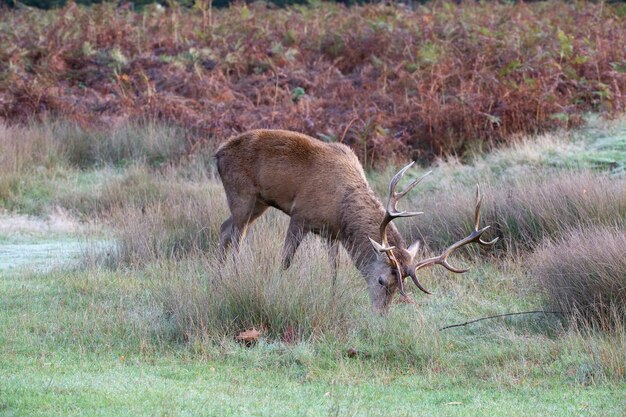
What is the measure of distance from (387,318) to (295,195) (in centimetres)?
218

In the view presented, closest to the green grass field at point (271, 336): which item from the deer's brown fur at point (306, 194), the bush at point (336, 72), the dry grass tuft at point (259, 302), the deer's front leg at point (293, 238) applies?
the dry grass tuft at point (259, 302)

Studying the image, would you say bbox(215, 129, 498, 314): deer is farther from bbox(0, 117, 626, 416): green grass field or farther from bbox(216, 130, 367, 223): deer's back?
bbox(0, 117, 626, 416): green grass field

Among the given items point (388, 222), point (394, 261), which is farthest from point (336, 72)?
point (394, 261)

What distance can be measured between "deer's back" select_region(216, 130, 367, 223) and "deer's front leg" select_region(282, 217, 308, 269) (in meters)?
0.11

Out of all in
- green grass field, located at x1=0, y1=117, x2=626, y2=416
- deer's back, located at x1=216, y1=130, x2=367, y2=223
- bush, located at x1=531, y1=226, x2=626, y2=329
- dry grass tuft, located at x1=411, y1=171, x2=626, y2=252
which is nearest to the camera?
green grass field, located at x1=0, y1=117, x2=626, y2=416

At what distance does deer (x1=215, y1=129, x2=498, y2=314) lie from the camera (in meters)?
9.43

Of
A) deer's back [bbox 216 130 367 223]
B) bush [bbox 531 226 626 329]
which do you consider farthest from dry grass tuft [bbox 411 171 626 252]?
deer's back [bbox 216 130 367 223]

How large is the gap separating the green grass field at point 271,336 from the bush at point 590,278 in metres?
0.14

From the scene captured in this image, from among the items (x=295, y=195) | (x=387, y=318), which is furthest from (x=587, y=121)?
(x=387, y=318)

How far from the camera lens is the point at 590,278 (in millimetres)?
9203

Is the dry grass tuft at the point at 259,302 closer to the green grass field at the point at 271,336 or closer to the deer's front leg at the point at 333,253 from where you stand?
the green grass field at the point at 271,336

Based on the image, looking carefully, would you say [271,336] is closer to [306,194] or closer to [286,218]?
[306,194]

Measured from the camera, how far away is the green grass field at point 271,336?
6871 millimetres

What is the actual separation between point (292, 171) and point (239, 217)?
0.84 m
